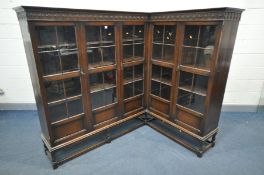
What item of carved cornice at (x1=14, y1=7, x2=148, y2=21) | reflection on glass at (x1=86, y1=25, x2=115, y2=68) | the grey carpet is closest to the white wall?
the grey carpet

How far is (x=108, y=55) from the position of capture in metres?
2.48

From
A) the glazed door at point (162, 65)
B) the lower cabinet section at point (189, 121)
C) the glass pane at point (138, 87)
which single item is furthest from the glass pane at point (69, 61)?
the lower cabinet section at point (189, 121)

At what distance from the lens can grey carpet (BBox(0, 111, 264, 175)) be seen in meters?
2.25

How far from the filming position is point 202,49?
2227mm

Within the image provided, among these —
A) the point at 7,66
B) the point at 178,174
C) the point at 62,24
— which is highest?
the point at 62,24

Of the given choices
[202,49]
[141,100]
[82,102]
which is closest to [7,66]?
[82,102]

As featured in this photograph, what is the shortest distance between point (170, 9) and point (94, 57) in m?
1.75

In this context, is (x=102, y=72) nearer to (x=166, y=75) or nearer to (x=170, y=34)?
(x=166, y=75)

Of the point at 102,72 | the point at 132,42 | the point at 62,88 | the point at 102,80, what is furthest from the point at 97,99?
the point at 132,42

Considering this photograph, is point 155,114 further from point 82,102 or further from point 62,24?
point 62,24

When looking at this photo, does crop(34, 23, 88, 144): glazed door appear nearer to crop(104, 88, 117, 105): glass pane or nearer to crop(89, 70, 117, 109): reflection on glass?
crop(89, 70, 117, 109): reflection on glass

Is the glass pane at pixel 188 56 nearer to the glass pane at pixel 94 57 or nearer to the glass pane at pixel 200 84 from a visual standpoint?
the glass pane at pixel 200 84

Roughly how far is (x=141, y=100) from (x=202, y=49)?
4.36 feet

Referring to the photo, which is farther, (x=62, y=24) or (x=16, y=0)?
(x=16, y=0)
